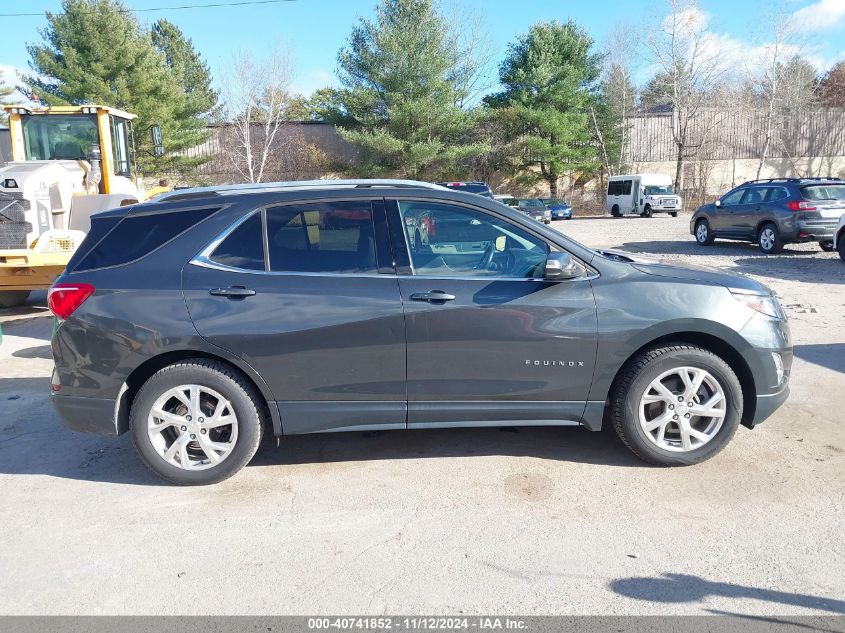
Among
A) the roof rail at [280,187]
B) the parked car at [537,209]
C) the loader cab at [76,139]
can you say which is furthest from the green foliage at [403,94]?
the roof rail at [280,187]

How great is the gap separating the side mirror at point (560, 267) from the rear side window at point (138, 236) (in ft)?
6.91

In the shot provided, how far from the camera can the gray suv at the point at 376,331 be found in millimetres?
4094

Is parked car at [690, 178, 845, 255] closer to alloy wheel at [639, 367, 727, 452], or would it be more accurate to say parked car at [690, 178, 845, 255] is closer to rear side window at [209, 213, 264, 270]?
alloy wheel at [639, 367, 727, 452]

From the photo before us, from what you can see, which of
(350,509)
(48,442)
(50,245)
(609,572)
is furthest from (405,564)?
(50,245)

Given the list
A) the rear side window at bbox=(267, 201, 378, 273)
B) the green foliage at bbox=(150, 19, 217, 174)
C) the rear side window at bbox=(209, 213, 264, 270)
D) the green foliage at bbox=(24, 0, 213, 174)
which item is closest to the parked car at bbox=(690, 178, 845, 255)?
the rear side window at bbox=(267, 201, 378, 273)

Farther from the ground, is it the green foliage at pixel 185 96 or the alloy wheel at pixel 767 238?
the green foliage at pixel 185 96

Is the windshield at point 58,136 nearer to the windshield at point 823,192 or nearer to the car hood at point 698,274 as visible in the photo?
the car hood at point 698,274

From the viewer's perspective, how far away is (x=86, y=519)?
3.88 m

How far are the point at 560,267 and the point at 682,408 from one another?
121 cm

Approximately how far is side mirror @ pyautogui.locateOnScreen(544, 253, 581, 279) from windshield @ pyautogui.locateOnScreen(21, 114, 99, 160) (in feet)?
32.1

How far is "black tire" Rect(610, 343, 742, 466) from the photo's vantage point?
4.20 metres

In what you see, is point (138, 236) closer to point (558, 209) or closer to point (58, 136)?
point (58, 136)

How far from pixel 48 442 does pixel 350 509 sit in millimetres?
2661

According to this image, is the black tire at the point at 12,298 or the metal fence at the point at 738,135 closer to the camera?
the black tire at the point at 12,298
